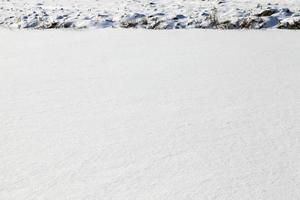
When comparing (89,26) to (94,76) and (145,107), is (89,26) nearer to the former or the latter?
(94,76)

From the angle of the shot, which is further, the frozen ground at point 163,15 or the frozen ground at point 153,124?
the frozen ground at point 163,15

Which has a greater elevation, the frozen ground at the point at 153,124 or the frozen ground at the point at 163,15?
the frozen ground at the point at 153,124

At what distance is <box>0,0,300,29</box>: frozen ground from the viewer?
5.37 m

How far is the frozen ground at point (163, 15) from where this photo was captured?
5.37m

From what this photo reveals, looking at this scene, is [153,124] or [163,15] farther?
[163,15]

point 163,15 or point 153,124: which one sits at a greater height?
point 153,124

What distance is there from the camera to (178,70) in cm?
282

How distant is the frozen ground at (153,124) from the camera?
4.41ft

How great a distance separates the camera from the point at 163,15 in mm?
5957


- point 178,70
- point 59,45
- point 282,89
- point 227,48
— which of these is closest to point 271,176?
point 282,89

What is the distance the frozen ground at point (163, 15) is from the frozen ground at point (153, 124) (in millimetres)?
1978

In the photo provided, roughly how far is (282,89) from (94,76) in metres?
1.15

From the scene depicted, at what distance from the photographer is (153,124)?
1.87m

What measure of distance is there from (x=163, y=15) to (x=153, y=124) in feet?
14.0
